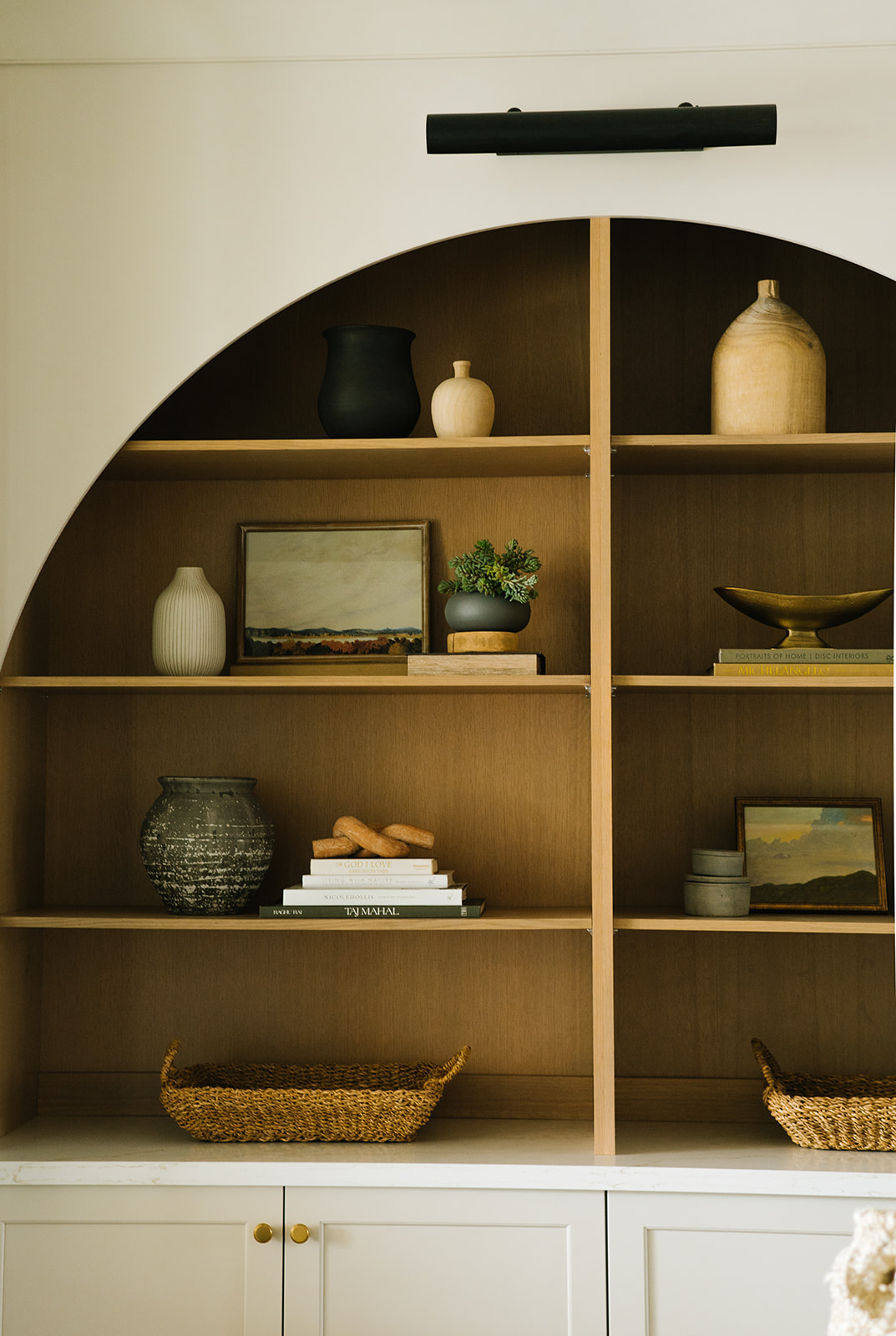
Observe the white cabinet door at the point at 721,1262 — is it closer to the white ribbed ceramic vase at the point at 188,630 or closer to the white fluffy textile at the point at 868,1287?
the white fluffy textile at the point at 868,1287

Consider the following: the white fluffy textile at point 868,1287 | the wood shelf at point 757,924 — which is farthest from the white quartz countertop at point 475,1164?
the white fluffy textile at point 868,1287

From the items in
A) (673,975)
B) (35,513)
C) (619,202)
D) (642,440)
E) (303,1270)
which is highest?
(619,202)

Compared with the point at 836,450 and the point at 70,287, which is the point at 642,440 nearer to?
the point at 836,450

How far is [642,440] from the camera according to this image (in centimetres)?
214

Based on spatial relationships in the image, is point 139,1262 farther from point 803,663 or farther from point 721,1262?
point 803,663

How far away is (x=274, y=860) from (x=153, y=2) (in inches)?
67.0

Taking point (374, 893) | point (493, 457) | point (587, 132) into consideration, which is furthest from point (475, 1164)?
point (587, 132)

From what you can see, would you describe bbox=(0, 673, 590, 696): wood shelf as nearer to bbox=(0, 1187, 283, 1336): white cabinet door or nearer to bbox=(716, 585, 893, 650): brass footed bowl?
bbox=(716, 585, 893, 650): brass footed bowl

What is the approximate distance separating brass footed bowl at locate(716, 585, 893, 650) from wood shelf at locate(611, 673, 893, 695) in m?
0.13

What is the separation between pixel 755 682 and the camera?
83.4 inches

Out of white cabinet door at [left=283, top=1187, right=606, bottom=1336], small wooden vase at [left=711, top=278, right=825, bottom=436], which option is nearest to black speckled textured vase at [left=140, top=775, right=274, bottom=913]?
white cabinet door at [left=283, top=1187, right=606, bottom=1336]

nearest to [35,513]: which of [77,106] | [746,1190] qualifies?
[77,106]

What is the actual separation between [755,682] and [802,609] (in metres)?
0.22

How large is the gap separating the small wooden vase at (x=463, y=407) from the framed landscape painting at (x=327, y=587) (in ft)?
0.93
